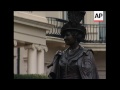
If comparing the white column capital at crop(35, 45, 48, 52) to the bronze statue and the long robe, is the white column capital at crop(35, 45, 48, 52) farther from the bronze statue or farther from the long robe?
the long robe

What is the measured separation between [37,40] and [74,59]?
23.4 metres

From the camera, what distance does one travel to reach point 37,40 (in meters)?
32.6

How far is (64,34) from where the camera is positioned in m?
9.40

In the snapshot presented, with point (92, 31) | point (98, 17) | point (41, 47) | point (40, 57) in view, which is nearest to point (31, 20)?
point (41, 47)

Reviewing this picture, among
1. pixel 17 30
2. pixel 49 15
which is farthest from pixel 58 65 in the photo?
pixel 49 15

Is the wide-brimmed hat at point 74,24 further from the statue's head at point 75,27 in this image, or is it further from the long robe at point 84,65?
the long robe at point 84,65

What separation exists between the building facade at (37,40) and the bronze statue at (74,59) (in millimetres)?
20929

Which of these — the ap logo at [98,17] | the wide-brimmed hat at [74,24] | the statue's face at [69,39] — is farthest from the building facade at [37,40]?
the statue's face at [69,39]

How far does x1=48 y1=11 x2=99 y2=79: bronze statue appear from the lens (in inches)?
359

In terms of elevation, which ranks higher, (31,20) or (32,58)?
(31,20)

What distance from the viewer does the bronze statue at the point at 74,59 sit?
9.11 m

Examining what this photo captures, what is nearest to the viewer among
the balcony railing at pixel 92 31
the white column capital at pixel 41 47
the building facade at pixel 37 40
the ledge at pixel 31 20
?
the ledge at pixel 31 20

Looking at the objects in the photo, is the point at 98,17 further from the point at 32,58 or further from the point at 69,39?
the point at 69,39
